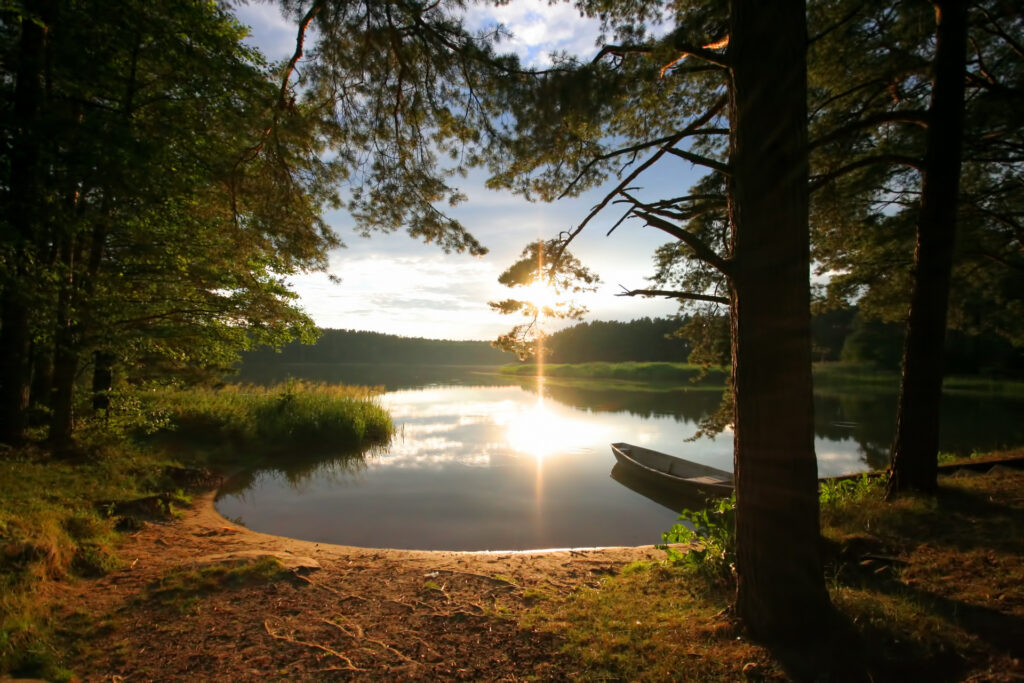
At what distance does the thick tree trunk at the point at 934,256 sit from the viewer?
4.97m

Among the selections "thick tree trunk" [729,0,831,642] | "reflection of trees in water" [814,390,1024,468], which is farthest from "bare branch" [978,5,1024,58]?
"reflection of trees in water" [814,390,1024,468]

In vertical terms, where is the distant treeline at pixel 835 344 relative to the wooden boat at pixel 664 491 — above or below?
above

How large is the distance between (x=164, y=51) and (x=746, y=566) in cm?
954

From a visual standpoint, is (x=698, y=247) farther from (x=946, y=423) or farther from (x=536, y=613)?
(x=946, y=423)

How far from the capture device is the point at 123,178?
5887 mm

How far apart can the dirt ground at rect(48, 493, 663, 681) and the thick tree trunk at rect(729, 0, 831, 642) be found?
55.5 inches

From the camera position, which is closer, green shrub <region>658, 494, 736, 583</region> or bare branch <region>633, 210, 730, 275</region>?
bare branch <region>633, 210, 730, 275</region>

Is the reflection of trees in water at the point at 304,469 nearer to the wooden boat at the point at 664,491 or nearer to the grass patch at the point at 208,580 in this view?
the grass patch at the point at 208,580

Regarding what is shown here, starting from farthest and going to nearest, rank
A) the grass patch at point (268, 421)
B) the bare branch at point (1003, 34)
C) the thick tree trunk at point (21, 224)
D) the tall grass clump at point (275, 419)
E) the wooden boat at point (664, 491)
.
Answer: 1. the tall grass clump at point (275, 419)
2. the grass patch at point (268, 421)
3. the wooden boat at point (664, 491)
4. the bare branch at point (1003, 34)
5. the thick tree trunk at point (21, 224)

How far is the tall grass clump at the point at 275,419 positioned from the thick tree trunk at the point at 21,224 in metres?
4.02

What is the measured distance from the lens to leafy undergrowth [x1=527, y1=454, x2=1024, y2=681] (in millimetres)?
2391

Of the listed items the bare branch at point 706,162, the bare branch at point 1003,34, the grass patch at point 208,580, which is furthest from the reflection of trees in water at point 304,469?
the bare branch at point 1003,34

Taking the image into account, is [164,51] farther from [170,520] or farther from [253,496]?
[253,496]

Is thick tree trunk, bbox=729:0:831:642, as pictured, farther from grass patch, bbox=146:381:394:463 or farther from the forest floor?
grass patch, bbox=146:381:394:463
